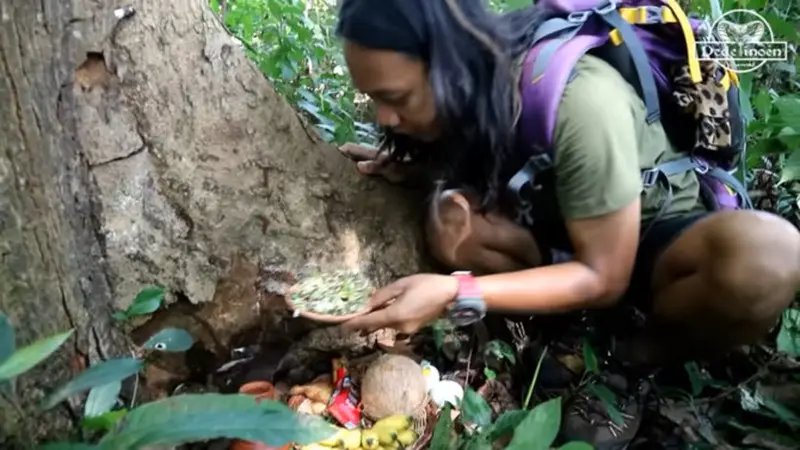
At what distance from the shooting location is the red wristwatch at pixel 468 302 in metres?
1.68

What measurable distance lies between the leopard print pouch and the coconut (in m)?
0.84

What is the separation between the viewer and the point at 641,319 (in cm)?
207

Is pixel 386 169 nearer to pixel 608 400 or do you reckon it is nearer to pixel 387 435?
pixel 387 435

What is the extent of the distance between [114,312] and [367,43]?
0.71 meters

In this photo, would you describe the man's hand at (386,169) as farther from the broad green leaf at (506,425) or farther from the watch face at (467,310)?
the broad green leaf at (506,425)

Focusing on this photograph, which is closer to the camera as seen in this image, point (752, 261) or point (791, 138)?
point (752, 261)

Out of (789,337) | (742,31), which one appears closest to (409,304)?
(789,337)

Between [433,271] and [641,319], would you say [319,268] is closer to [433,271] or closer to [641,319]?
[433,271]

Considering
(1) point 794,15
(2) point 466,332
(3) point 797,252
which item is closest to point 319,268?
(2) point 466,332

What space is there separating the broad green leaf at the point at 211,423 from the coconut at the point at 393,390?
2.09ft

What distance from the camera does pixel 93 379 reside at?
1258 mm

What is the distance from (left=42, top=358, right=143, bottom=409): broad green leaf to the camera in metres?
1.25

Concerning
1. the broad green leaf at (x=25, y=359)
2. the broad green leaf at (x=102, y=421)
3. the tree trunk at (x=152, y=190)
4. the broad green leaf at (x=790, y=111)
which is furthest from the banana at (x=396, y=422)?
the broad green leaf at (x=790, y=111)

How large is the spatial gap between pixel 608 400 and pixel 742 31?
109cm
